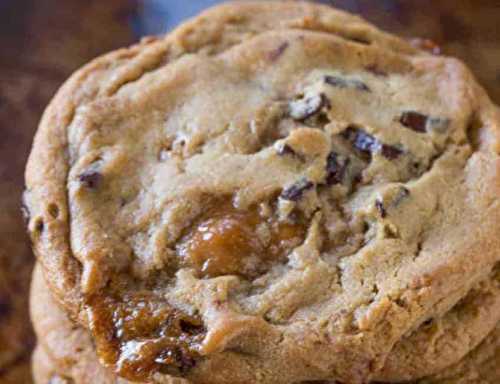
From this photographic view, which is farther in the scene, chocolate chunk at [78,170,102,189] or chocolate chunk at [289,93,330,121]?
chocolate chunk at [289,93,330,121]

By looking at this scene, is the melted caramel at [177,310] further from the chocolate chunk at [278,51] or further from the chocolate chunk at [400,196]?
the chocolate chunk at [278,51]

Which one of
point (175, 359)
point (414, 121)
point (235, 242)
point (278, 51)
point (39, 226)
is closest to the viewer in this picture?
point (175, 359)

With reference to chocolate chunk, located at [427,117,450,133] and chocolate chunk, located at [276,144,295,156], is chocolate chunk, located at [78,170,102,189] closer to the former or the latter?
chocolate chunk, located at [276,144,295,156]

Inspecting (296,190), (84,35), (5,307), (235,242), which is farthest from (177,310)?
(84,35)

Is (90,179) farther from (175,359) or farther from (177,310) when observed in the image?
(175,359)

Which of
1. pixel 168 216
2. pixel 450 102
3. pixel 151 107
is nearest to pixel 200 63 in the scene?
pixel 151 107

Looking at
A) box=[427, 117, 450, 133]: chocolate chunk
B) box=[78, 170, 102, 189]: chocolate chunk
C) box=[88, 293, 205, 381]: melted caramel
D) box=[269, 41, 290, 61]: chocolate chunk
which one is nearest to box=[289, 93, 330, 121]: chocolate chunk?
box=[269, 41, 290, 61]: chocolate chunk

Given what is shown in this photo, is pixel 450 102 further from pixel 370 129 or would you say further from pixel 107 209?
pixel 107 209
